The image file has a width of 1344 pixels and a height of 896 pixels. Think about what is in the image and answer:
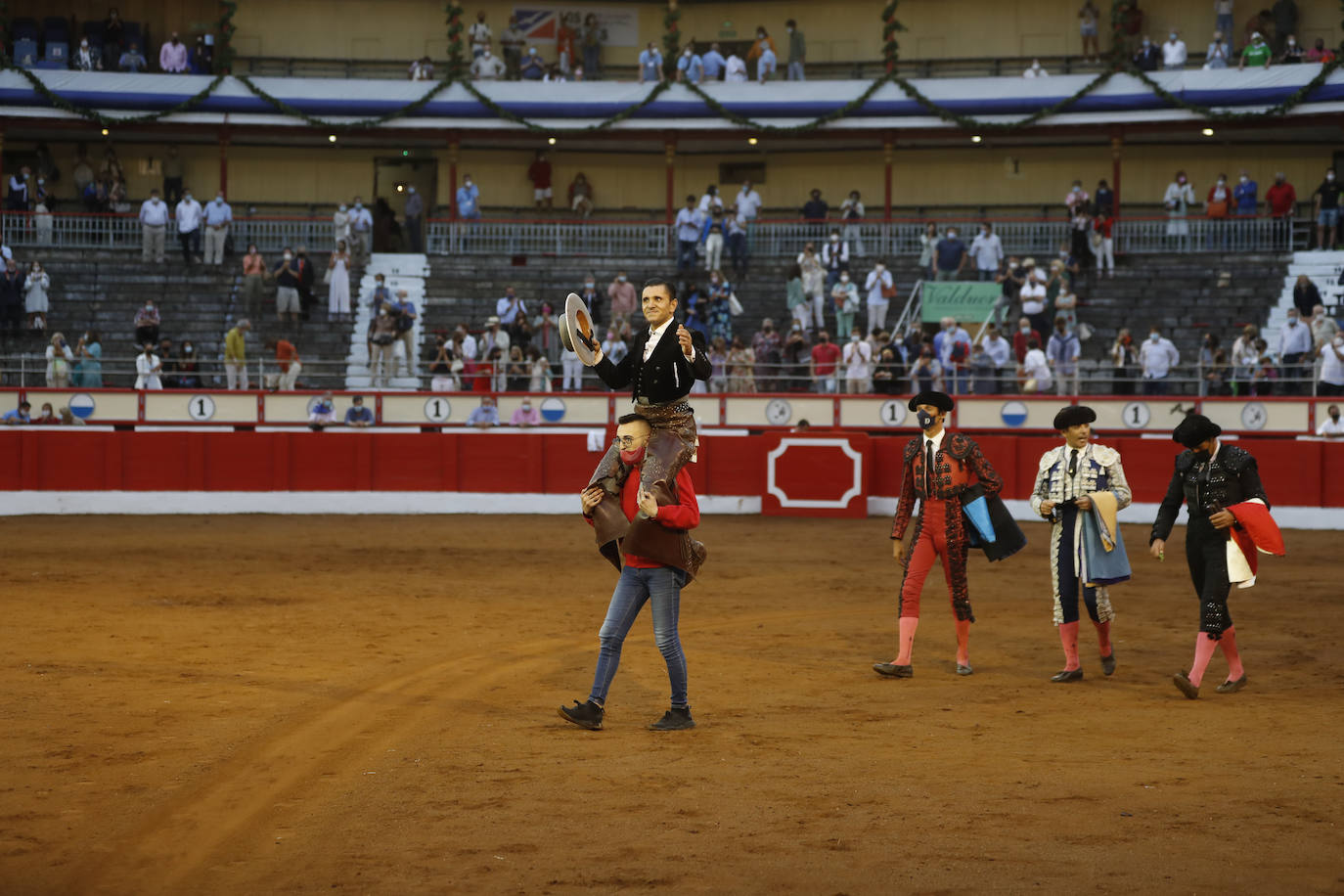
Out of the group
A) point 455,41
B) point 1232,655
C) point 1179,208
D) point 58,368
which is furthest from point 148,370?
point 1179,208

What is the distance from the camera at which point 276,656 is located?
9.88 metres

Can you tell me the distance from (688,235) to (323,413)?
9.32 meters

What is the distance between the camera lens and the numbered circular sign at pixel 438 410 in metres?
23.2

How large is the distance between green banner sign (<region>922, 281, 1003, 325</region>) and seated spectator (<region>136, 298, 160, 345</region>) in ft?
44.9

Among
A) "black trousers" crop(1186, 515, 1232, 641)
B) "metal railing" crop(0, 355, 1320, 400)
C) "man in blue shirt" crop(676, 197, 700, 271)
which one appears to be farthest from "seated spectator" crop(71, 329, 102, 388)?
"black trousers" crop(1186, 515, 1232, 641)

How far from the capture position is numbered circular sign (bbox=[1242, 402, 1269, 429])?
22.2 m

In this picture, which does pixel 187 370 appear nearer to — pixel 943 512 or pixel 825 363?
pixel 825 363

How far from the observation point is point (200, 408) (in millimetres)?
23047

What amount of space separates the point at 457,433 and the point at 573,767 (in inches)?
605

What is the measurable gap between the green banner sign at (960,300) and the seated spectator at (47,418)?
48.3 ft

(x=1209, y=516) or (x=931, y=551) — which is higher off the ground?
(x=1209, y=516)

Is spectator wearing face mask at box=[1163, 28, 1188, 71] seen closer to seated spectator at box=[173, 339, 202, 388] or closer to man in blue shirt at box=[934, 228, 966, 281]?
man in blue shirt at box=[934, 228, 966, 281]

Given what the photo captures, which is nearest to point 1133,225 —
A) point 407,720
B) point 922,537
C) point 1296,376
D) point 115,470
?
point 1296,376

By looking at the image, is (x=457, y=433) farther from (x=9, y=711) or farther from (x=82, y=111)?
(x=82, y=111)
